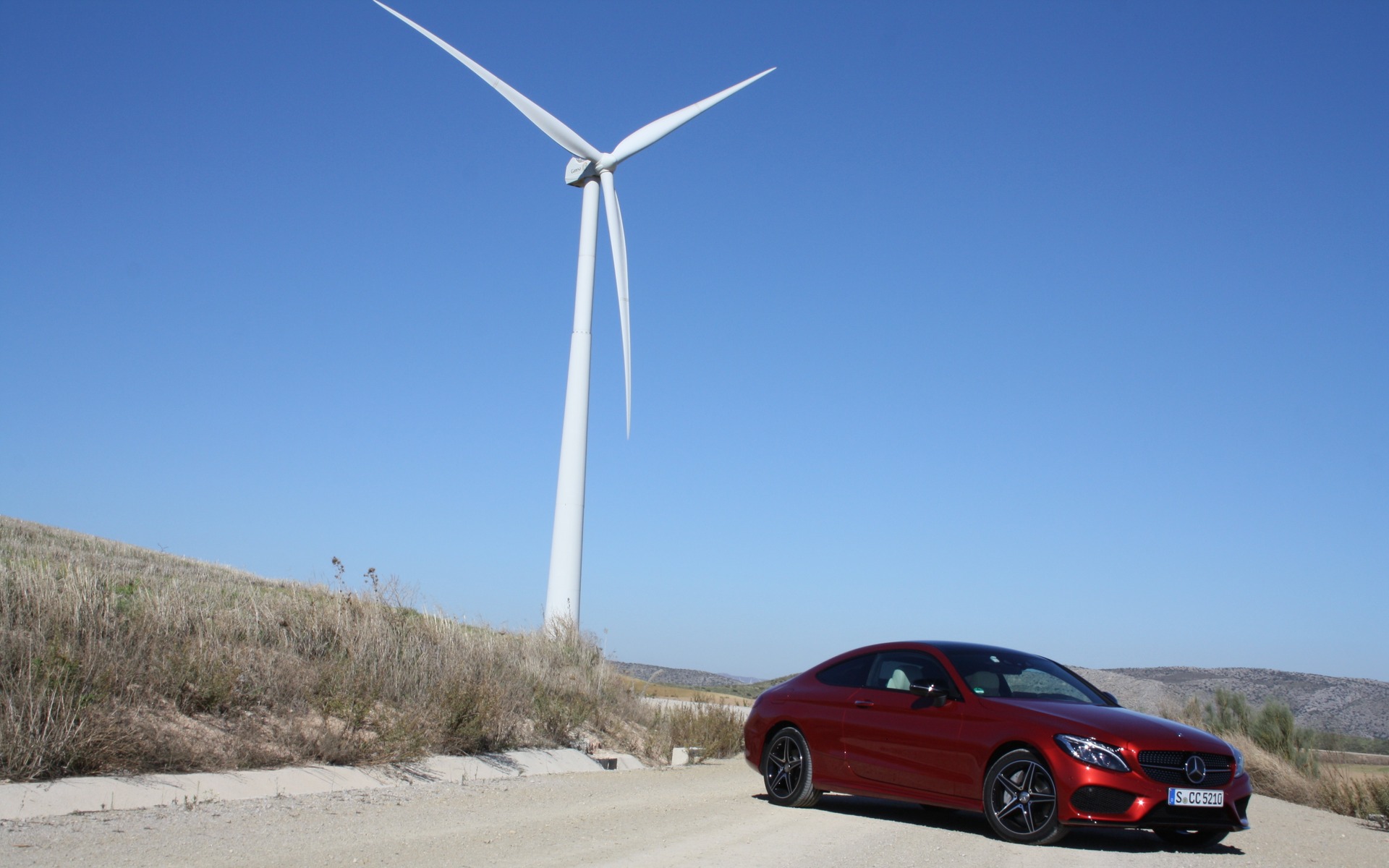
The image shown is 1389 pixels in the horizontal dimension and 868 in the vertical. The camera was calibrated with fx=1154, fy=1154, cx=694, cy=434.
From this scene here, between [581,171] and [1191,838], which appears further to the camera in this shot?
[581,171]

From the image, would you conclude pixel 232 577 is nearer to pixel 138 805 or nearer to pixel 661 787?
pixel 661 787

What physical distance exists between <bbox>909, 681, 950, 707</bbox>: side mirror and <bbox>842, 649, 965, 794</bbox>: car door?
4cm

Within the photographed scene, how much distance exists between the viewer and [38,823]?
7.63 meters

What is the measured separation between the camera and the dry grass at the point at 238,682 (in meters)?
8.95

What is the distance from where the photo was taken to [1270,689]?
29.5 meters

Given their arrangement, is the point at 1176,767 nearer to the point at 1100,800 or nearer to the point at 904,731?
the point at 1100,800

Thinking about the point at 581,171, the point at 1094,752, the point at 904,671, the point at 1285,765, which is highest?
the point at 581,171

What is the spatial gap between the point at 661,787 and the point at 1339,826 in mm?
7121

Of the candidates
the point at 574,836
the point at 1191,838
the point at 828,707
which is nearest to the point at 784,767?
the point at 828,707

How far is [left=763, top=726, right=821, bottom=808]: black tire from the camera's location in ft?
35.1

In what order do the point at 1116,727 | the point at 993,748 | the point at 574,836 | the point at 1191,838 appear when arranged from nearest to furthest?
the point at 574,836 → the point at 1116,727 → the point at 993,748 → the point at 1191,838

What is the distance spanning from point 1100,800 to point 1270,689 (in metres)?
24.3

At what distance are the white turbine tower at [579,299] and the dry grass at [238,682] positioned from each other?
139 inches

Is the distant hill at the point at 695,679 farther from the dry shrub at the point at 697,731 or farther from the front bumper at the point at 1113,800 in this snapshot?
the front bumper at the point at 1113,800
